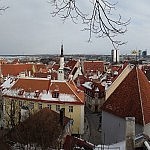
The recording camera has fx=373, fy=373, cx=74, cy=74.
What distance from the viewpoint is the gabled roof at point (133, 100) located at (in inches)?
708

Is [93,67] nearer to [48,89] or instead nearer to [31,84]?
[31,84]

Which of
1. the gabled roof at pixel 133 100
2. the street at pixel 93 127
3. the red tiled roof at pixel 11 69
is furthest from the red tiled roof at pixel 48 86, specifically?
the red tiled roof at pixel 11 69

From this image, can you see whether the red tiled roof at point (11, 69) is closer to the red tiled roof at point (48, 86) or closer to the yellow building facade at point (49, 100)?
the red tiled roof at point (48, 86)

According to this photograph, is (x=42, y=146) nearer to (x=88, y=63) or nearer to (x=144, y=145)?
(x=144, y=145)

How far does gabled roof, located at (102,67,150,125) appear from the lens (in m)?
18.0

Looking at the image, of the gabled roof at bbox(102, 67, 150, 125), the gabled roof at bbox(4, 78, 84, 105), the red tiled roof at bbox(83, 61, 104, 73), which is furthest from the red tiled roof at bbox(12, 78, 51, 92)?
the red tiled roof at bbox(83, 61, 104, 73)

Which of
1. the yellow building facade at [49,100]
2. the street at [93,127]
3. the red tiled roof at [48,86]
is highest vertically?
the red tiled roof at [48,86]

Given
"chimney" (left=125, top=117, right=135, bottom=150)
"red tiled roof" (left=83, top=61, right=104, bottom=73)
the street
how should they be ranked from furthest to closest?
1. "red tiled roof" (left=83, top=61, right=104, bottom=73)
2. the street
3. "chimney" (left=125, top=117, right=135, bottom=150)

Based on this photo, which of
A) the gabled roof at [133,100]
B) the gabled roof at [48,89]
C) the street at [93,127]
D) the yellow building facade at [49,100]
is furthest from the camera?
the gabled roof at [48,89]

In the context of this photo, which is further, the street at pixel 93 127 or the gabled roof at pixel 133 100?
the street at pixel 93 127

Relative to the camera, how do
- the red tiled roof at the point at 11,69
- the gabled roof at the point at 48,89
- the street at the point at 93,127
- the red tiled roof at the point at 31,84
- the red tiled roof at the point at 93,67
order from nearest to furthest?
the street at the point at 93,127, the gabled roof at the point at 48,89, the red tiled roof at the point at 31,84, the red tiled roof at the point at 11,69, the red tiled roof at the point at 93,67

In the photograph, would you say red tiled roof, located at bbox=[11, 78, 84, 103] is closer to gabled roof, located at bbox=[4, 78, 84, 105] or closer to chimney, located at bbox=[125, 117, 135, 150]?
gabled roof, located at bbox=[4, 78, 84, 105]

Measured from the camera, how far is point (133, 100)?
61.9 feet

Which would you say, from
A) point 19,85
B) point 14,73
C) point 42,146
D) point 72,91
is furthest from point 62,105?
point 14,73
